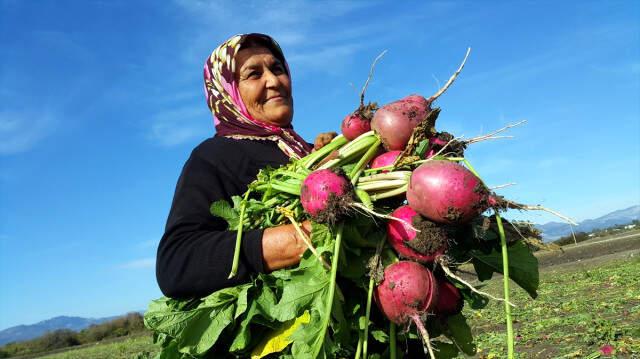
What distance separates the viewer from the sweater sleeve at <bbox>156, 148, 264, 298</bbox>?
6.54ft

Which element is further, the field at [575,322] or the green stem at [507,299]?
the field at [575,322]

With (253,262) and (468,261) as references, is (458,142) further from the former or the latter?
(253,262)

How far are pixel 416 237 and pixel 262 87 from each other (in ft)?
5.03

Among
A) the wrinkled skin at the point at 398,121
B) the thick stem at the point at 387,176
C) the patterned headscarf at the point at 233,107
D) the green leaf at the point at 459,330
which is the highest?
the patterned headscarf at the point at 233,107

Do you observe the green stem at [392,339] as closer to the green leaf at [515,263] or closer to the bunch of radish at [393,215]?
the bunch of radish at [393,215]

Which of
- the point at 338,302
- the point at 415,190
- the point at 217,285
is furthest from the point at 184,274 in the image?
the point at 415,190

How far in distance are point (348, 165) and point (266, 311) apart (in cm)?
71

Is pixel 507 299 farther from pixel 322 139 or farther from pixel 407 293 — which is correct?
pixel 322 139

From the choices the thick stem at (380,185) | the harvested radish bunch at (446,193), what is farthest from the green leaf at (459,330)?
the thick stem at (380,185)

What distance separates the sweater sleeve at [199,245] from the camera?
1.99 metres

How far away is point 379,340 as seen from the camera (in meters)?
2.00

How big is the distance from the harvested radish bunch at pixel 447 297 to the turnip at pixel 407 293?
0.13 metres

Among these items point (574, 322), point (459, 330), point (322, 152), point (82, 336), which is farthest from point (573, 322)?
point (82, 336)

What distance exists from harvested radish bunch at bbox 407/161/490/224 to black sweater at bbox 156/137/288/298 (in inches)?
27.2
